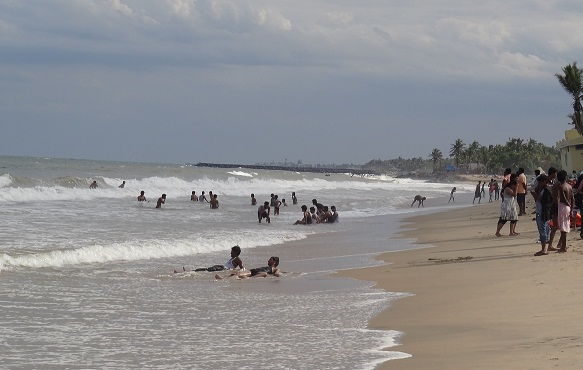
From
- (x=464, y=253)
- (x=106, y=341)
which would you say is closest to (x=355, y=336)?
(x=106, y=341)

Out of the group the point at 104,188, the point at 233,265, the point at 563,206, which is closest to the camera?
the point at 563,206

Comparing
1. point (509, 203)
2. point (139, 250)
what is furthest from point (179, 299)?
point (509, 203)

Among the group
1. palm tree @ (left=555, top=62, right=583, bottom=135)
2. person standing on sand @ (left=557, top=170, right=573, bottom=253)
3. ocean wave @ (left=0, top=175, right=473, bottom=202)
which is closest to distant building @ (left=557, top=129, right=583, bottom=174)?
palm tree @ (left=555, top=62, right=583, bottom=135)

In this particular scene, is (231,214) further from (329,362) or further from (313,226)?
(329,362)

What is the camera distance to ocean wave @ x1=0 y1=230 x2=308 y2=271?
49.5 feet

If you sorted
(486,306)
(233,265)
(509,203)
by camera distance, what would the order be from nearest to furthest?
(486,306) < (233,265) < (509,203)

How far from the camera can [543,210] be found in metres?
14.7

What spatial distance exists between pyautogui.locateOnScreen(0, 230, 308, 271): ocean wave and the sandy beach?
4988 mm

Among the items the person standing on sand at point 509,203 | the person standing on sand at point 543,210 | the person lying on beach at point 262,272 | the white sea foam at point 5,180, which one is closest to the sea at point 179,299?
the person lying on beach at point 262,272

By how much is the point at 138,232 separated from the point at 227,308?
12.6m

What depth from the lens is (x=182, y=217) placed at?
102 ft

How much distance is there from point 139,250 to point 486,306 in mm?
10316

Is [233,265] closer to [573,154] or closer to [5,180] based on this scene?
[5,180]

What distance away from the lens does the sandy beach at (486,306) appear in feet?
22.0
